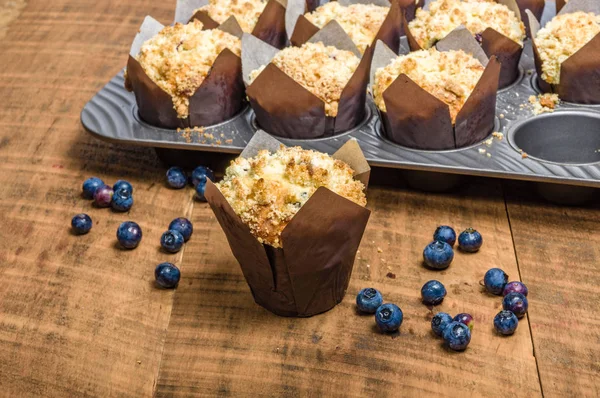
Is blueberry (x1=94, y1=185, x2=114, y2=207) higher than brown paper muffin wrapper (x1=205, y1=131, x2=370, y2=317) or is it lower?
lower

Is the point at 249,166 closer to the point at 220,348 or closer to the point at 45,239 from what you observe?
the point at 220,348

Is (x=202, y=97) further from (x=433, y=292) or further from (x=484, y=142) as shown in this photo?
(x=433, y=292)

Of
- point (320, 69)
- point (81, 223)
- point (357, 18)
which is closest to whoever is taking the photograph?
point (81, 223)

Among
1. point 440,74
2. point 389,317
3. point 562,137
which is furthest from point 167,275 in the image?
point 562,137

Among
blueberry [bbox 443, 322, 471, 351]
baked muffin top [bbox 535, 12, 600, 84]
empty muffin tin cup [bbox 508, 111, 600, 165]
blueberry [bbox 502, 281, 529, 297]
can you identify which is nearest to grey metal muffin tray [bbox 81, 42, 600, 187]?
empty muffin tin cup [bbox 508, 111, 600, 165]

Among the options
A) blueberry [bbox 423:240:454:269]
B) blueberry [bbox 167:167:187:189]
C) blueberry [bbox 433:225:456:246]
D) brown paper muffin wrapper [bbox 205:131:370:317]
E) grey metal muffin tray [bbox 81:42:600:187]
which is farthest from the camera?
blueberry [bbox 167:167:187:189]

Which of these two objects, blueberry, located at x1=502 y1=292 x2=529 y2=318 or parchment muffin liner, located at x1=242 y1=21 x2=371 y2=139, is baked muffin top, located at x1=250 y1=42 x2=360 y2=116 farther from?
blueberry, located at x1=502 y1=292 x2=529 y2=318

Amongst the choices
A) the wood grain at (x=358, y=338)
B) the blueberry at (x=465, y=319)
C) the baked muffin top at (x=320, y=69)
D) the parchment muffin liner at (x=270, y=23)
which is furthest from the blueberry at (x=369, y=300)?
the parchment muffin liner at (x=270, y=23)
